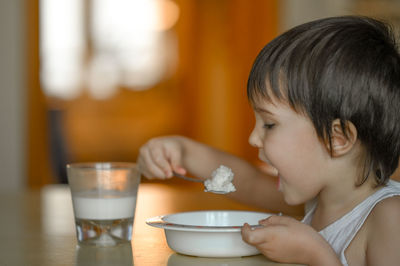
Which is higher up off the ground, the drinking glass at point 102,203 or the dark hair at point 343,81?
the dark hair at point 343,81

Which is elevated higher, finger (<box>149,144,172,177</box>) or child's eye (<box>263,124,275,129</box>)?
child's eye (<box>263,124,275,129</box>)

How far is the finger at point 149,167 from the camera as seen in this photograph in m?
1.10

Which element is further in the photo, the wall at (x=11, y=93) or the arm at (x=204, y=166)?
the wall at (x=11, y=93)

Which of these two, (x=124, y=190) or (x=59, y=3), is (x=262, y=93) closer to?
(x=124, y=190)

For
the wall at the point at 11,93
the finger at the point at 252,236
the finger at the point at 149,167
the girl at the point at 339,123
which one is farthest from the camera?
the wall at the point at 11,93

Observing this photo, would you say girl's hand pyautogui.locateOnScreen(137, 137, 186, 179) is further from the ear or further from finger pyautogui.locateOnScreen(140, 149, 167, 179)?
the ear

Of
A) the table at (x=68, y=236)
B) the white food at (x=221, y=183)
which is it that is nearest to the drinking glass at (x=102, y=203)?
the table at (x=68, y=236)

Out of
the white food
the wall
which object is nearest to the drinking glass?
the white food

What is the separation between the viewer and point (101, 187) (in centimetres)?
88

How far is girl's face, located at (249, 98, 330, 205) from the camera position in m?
0.90

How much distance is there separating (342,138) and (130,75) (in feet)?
11.1

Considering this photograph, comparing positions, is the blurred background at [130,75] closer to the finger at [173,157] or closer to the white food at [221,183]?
the finger at [173,157]

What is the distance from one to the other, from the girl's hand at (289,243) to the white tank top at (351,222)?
0.11 meters

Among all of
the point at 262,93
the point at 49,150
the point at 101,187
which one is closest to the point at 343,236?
the point at 262,93
